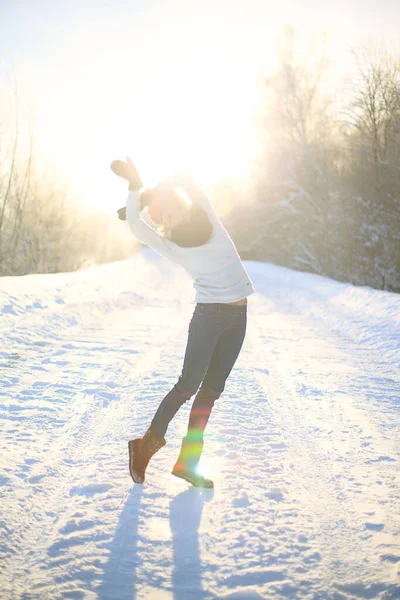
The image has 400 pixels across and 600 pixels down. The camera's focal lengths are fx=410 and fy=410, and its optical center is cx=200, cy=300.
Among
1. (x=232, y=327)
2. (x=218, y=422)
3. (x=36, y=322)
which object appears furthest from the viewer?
(x=36, y=322)

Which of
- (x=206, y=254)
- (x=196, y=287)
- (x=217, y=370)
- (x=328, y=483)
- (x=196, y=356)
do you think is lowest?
(x=328, y=483)

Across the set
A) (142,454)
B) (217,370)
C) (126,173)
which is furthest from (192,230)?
(142,454)

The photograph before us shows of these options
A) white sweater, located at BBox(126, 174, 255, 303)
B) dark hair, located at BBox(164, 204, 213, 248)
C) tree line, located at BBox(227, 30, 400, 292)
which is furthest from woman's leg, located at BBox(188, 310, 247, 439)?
tree line, located at BBox(227, 30, 400, 292)

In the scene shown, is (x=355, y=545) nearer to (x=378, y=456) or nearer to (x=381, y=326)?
(x=378, y=456)

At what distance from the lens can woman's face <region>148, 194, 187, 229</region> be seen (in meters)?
Answer: 2.16

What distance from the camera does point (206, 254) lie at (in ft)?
7.60

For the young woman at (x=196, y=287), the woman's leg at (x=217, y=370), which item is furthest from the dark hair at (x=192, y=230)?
the woman's leg at (x=217, y=370)

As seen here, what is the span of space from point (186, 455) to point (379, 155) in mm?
15618

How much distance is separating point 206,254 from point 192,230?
18cm

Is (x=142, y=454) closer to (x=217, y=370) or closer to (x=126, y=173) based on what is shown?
(x=217, y=370)

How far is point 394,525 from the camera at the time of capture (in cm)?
208

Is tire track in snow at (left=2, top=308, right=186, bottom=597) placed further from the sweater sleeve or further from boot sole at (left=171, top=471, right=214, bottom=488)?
the sweater sleeve

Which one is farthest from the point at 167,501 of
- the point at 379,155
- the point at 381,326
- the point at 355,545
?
the point at 379,155

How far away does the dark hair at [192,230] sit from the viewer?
220 cm
